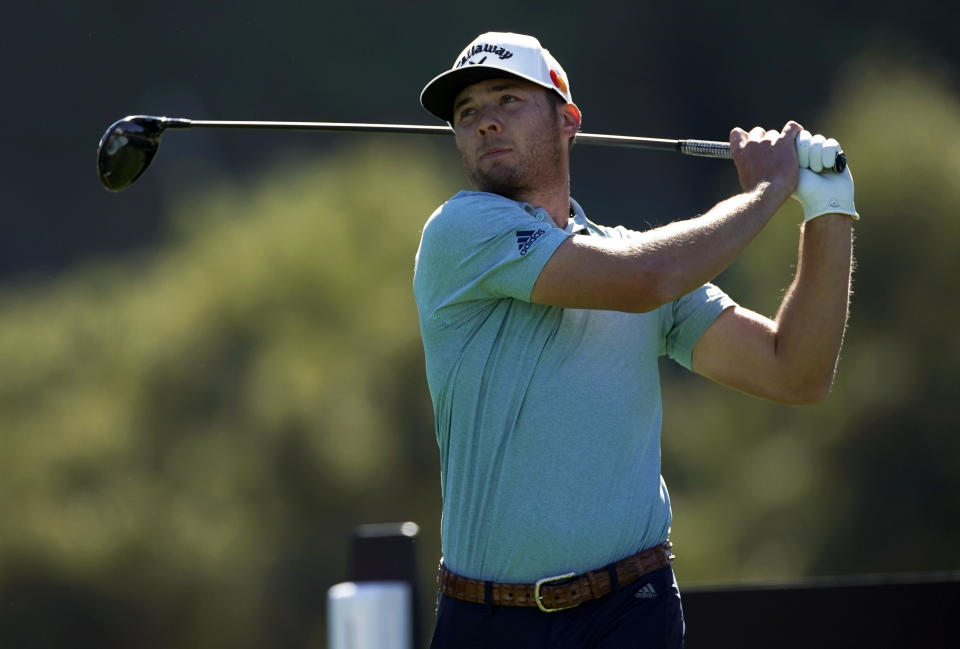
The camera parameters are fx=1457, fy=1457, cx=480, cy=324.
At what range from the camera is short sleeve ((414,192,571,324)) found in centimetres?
289

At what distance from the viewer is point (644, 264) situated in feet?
9.25

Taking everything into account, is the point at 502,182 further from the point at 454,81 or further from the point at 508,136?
the point at 454,81

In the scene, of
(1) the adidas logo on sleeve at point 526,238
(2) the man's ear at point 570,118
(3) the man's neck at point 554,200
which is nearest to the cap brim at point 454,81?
(2) the man's ear at point 570,118

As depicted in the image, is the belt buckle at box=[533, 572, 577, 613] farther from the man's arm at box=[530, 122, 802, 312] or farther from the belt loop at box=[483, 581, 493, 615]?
the man's arm at box=[530, 122, 802, 312]

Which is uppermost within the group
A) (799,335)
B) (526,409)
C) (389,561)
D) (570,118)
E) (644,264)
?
(570,118)

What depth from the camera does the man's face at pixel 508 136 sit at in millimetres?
3176

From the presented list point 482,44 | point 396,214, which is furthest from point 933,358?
point 482,44

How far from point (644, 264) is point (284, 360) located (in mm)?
9037

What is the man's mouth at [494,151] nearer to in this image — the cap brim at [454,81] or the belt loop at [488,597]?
the cap brim at [454,81]

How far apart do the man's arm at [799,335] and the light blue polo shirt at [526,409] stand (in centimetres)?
32

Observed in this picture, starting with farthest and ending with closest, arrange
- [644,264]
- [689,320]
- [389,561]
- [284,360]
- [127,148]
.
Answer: [284,360] < [127,148] < [689,320] < [644,264] < [389,561]

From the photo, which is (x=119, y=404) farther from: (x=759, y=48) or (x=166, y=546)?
(x=759, y=48)

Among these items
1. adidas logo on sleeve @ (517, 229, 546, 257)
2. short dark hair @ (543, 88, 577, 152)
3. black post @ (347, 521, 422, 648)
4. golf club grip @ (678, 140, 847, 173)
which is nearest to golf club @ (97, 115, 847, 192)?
golf club grip @ (678, 140, 847, 173)

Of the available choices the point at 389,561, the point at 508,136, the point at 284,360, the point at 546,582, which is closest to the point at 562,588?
the point at 546,582
